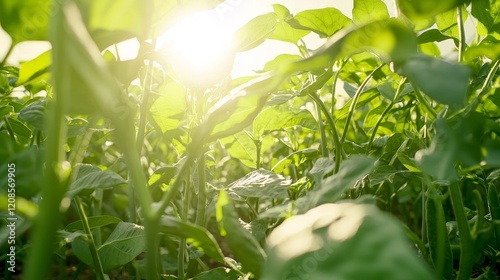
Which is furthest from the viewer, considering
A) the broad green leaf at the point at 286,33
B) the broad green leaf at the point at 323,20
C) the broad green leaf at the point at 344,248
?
the broad green leaf at the point at 286,33

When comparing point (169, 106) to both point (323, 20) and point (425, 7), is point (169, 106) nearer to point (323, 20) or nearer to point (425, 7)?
point (323, 20)

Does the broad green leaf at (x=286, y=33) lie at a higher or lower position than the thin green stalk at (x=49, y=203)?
lower

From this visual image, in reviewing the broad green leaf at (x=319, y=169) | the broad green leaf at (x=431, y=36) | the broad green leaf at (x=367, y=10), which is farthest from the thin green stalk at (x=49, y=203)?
the broad green leaf at (x=431, y=36)

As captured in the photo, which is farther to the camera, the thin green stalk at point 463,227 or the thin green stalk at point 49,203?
the thin green stalk at point 463,227

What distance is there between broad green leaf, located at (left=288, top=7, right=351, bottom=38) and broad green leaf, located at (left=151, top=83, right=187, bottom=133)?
0.72 feet

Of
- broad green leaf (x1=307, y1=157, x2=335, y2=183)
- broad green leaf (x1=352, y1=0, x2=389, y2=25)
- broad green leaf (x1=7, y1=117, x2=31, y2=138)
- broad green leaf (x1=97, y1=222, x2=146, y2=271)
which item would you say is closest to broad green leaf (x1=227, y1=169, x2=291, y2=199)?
broad green leaf (x1=307, y1=157, x2=335, y2=183)

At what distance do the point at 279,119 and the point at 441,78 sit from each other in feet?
2.18

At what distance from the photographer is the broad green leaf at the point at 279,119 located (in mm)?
972

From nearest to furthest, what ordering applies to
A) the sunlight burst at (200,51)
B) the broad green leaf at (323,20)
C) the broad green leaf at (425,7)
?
the broad green leaf at (425,7)
the sunlight burst at (200,51)
the broad green leaf at (323,20)

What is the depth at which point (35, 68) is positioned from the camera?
44cm

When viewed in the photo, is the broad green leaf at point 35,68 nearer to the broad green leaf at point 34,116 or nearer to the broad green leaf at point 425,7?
the broad green leaf at point 34,116

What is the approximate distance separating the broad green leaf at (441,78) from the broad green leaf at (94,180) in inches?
14.0

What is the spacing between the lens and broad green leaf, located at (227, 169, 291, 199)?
66 centimetres

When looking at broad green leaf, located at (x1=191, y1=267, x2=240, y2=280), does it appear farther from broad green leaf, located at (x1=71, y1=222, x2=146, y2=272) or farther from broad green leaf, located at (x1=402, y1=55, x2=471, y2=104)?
broad green leaf, located at (x1=402, y1=55, x2=471, y2=104)
